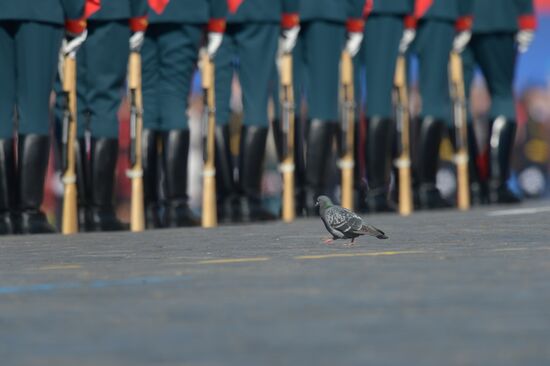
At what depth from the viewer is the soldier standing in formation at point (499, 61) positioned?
17.3 meters

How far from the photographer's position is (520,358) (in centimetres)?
508

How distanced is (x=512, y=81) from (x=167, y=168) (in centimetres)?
442

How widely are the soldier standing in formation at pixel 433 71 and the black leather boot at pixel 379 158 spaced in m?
0.53

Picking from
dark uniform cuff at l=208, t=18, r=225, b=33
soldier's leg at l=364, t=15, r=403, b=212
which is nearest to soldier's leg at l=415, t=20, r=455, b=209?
soldier's leg at l=364, t=15, r=403, b=212

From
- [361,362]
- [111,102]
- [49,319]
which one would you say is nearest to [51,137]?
[111,102]

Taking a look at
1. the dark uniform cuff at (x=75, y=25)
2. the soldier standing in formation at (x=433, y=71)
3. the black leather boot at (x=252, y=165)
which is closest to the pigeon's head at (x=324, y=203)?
the dark uniform cuff at (x=75, y=25)

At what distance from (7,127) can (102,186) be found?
102 cm

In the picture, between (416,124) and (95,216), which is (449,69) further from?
(95,216)

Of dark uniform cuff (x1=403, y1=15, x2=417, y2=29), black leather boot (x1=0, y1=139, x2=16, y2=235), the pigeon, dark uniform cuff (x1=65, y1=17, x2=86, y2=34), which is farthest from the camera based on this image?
dark uniform cuff (x1=403, y1=15, x2=417, y2=29)

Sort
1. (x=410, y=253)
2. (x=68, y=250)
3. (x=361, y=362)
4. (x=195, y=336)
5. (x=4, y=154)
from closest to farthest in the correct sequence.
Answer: (x=361, y=362), (x=195, y=336), (x=410, y=253), (x=68, y=250), (x=4, y=154)

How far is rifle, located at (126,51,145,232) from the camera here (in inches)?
547

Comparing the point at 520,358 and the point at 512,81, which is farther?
the point at 512,81

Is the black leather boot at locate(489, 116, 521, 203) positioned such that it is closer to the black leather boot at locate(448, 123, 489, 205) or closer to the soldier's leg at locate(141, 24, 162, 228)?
the black leather boot at locate(448, 123, 489, 205)

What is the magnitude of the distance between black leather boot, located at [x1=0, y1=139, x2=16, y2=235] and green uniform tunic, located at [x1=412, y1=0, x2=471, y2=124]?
4.73 meters
